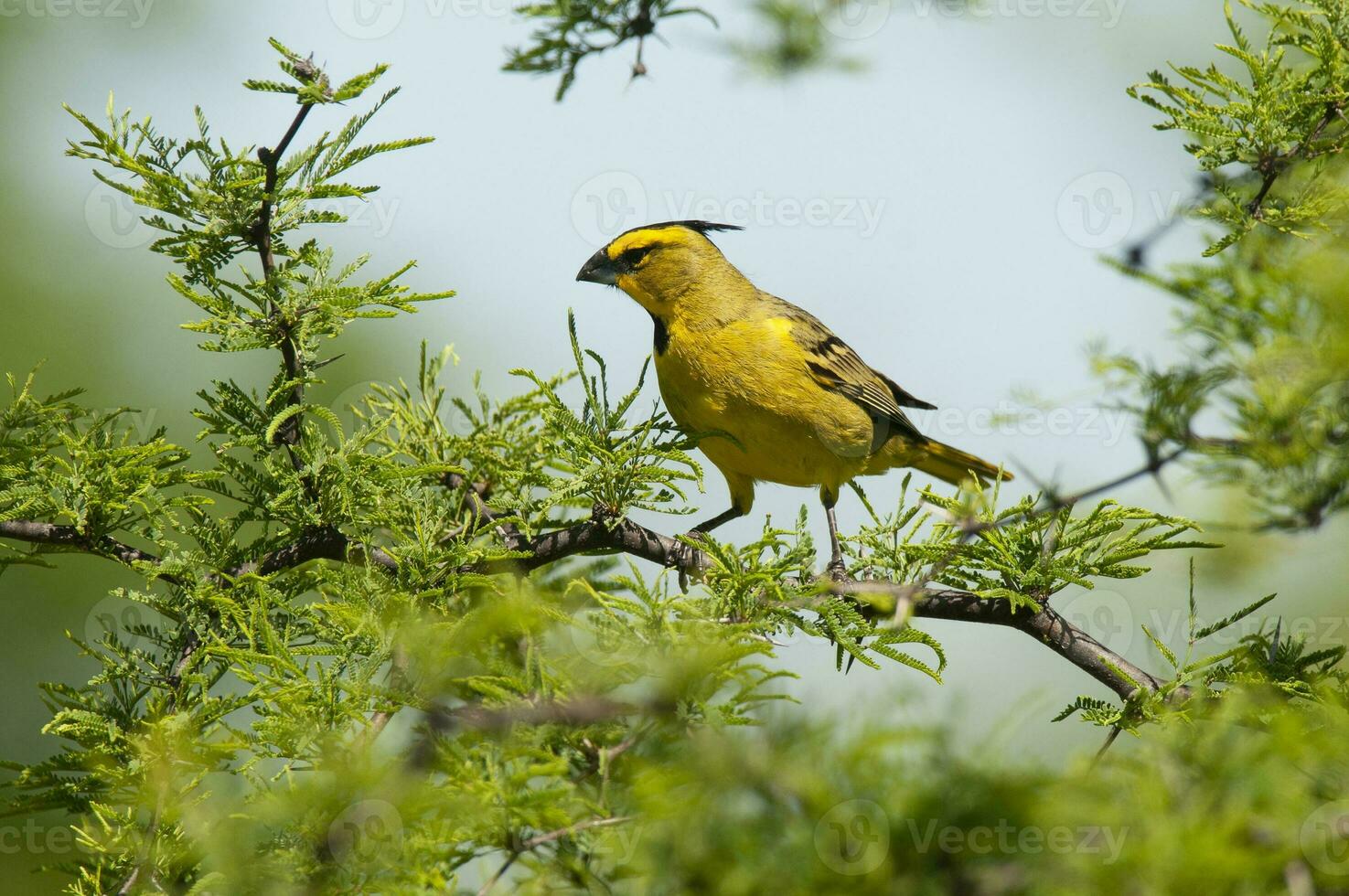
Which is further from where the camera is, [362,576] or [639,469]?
[639,469]

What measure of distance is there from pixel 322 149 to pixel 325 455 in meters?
0.77

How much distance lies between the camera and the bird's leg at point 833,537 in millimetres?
3914

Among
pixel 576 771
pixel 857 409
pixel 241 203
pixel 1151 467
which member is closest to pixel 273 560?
pixel 241 203

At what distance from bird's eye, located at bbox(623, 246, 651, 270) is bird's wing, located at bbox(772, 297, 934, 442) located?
732 mm

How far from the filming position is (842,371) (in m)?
4.80

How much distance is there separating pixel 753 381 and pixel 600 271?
1.13m

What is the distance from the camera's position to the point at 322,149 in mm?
2492

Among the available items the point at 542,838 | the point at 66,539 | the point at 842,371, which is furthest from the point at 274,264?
the point at 842,371

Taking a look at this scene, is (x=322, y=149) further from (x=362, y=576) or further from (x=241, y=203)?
(x=362, y=576)

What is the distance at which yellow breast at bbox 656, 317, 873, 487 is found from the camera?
4.22 metres

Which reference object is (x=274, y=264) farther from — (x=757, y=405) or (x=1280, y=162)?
(x=1280, y=162)

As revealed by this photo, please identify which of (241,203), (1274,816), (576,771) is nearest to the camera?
(1274,816)

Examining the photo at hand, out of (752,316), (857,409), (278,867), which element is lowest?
(278,867)

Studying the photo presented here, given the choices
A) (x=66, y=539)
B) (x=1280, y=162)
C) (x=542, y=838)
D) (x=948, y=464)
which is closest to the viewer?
(x=542, y=838)
